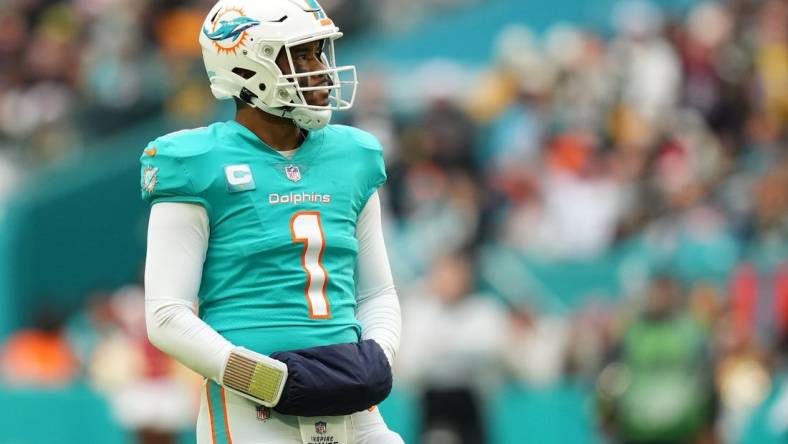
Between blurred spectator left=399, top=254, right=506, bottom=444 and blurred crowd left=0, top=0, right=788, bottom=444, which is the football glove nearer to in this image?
blurred crowd left=0, top=0, right=788, bottom=444

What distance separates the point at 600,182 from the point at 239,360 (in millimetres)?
8504

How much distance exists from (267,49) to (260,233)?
1.77ft

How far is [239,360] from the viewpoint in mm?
4938

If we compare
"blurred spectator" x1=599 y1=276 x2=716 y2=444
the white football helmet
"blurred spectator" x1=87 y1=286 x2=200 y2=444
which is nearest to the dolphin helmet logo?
the white football helmet

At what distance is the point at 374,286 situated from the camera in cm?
544

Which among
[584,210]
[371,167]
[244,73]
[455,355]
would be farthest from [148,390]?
[244,73]

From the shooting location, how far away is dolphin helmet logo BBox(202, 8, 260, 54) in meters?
5.14

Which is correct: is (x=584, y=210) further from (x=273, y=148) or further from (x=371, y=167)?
(x=273, y=148)

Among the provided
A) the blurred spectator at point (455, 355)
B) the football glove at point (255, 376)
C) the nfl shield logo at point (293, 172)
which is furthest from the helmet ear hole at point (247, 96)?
the blurred spectator at point (455, 355)

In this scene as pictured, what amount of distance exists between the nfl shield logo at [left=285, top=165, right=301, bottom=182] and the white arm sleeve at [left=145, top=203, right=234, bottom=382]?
0.91 ft

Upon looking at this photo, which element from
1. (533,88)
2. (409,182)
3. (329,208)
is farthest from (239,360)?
(533,88)

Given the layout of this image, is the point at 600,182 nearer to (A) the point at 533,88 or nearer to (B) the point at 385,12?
(A) the point at 533,88

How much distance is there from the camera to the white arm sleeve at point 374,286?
5348mm

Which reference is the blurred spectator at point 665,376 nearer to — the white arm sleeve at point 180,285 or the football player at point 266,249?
the football player at point 266,249
